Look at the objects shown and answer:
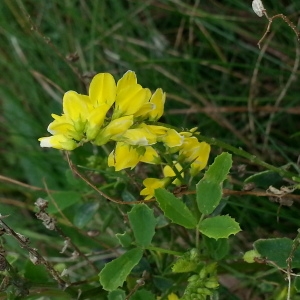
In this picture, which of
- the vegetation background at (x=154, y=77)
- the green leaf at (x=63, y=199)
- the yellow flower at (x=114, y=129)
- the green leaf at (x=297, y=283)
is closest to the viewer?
the yellow flower at (x=114, y=129)

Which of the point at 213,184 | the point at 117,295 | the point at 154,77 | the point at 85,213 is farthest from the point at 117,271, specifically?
the point at 154,77

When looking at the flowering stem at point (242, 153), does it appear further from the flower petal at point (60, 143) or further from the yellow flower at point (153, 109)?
the flower petal at point (60, 143)

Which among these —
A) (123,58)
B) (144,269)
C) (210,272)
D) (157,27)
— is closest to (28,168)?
(123,58)

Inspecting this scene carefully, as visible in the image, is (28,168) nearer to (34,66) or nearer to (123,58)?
(34,66)

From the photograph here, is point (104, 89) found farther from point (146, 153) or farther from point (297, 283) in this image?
point (297, 283)

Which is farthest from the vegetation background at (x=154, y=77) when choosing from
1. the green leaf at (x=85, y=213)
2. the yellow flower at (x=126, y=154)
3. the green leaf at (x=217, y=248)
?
the yellow flower at (x=126, y=154)

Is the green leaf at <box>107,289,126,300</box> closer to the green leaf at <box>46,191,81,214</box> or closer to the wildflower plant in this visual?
the wildflower plant

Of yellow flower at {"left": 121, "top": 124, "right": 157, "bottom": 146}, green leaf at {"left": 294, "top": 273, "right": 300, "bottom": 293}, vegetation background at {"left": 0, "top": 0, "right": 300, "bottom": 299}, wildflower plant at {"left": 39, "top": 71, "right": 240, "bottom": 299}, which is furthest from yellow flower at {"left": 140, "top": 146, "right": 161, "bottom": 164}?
vegetation background at {"left": 0, "top": 0, "right": 300, "bottom": 299}
